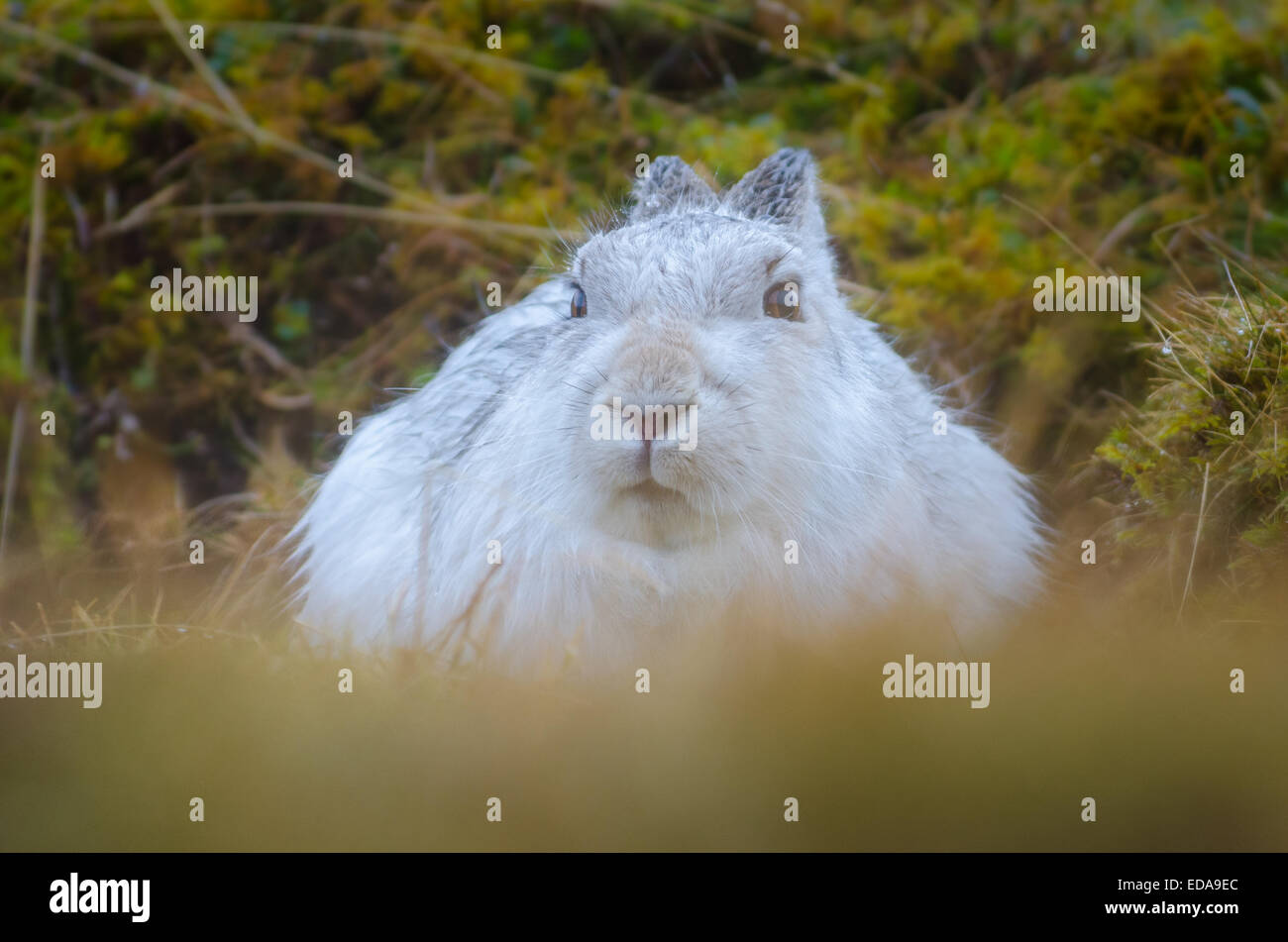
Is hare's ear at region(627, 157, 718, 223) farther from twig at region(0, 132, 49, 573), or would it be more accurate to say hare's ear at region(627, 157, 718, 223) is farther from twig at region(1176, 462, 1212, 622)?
twig at region(0, 132, 49, 573)

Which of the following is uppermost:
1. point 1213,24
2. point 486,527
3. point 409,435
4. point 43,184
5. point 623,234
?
point 1213,24

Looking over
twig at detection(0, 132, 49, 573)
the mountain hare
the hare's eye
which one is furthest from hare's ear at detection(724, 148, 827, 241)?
twig at detection(0, 132, 49, 573)

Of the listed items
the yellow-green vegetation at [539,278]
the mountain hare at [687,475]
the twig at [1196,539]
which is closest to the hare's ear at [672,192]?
the mountain hare at [687,475]

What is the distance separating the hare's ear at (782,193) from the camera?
13.0 feet

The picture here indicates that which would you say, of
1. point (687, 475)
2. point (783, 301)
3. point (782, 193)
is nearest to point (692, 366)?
point (687, 475)

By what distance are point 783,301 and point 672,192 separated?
0.55 m

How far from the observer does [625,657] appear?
3633 mm

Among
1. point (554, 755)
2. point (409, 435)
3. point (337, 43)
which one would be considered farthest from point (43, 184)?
point (554, 755)

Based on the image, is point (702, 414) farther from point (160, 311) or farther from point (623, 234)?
point (160, 311)

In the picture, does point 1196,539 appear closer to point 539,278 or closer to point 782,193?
point 782,193

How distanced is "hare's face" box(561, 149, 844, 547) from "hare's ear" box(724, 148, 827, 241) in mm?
16

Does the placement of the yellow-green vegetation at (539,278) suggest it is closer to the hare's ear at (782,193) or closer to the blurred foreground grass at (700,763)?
the blurred foreground grass at (700,763)

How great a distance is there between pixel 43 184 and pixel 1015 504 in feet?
14.8

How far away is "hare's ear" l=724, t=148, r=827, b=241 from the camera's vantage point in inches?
156
